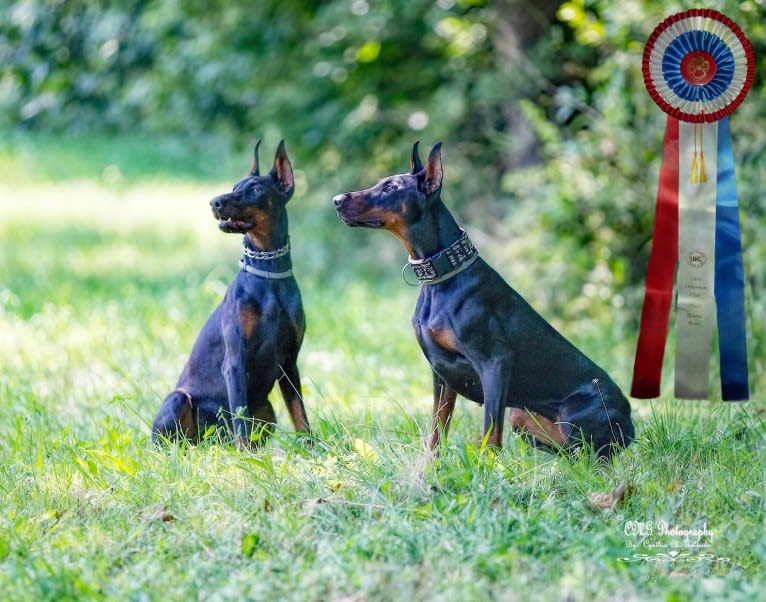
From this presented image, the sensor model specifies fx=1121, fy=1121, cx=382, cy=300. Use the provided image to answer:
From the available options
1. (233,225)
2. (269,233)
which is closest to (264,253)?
(269,233)

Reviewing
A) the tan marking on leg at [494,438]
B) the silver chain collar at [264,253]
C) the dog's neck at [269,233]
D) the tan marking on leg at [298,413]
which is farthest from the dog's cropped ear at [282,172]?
the tan marking on leg at [494,438]

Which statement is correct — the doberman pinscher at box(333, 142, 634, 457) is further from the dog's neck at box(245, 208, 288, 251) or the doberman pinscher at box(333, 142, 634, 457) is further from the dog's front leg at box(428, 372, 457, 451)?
the dog's neck at box(245, 208, 288, 251)

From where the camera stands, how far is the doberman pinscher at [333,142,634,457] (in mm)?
4688

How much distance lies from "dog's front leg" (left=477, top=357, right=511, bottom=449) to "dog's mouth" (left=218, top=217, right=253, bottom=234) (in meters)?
1.19

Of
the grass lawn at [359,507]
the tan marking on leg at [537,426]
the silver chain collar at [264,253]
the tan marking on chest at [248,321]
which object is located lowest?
the grass lawn at [359,507]

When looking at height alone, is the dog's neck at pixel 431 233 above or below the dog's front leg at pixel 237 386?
above

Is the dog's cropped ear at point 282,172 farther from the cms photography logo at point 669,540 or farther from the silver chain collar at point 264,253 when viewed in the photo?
the cms photography logo at point 669,540

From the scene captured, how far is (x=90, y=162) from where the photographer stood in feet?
73.2

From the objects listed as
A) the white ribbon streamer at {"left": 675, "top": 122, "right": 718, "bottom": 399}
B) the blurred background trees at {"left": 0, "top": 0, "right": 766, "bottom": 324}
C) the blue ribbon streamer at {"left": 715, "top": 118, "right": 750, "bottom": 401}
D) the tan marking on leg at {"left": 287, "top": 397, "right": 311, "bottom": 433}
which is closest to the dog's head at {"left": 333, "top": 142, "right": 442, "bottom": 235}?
the tan marking on leg at {"left": 287, "top": 397, "right": 311, "bottom": 433}

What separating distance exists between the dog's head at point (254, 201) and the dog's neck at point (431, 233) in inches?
25.3

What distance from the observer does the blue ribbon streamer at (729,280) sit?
17.9 feet

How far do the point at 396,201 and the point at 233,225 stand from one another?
2.45 feet

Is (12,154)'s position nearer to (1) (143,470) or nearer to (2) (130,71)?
(2) (130,71)

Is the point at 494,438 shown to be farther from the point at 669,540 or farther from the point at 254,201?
the point at 254,201
